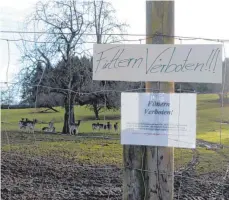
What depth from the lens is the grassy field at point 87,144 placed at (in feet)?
14.1

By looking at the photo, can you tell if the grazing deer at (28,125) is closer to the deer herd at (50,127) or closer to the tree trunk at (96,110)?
the deer herd at (50,127)

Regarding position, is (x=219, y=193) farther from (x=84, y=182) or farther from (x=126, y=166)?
(x=126, y=166)

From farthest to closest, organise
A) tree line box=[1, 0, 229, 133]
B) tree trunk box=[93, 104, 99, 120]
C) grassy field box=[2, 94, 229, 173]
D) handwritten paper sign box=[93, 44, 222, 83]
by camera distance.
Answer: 1. grassy field box=[2, 94, 229, 173]
2. tree trunk box=[93, 104, 99, 120]
3. tree line box=[1, 0, 229, 133]
4. handwritten paper sign box=[93, 44, 222, 83]

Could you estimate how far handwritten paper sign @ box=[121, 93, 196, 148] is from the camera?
5.97 ft

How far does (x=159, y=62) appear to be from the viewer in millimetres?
1822

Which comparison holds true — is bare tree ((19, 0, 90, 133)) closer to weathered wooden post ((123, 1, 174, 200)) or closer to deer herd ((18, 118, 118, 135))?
deer herd ((18, 118, 118, 135))

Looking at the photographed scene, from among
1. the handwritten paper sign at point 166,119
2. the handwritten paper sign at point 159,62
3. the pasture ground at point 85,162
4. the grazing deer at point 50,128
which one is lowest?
the pasture ground at point 85,162

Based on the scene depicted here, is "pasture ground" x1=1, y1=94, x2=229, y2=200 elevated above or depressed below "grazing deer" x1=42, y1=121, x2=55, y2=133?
below

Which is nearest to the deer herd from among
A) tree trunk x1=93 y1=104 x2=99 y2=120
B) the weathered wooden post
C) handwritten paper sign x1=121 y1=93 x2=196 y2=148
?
tree trunk x1=93 y1=104 x2=99 y2=120

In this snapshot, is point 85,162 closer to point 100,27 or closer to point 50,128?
point 50,128

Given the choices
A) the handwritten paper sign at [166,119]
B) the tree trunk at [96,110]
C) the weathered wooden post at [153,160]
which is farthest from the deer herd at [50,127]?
the handwritten paper sign at [166,119]

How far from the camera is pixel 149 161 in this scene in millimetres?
1888

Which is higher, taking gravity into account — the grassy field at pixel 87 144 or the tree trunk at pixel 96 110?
the tree trunk at pixel 96 110

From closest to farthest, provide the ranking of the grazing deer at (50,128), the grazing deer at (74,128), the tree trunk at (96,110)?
the tree trunk at (96,110)
the grazing deer at (74,128)
the grazing deer at (50,128)
